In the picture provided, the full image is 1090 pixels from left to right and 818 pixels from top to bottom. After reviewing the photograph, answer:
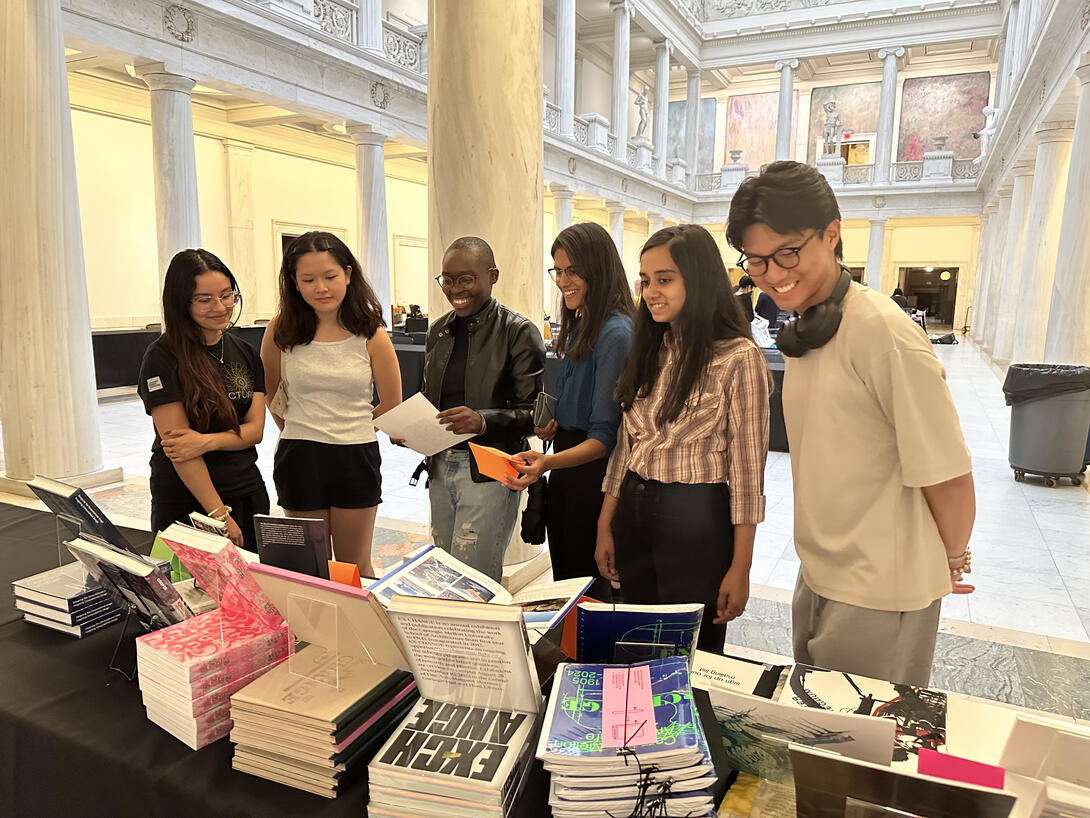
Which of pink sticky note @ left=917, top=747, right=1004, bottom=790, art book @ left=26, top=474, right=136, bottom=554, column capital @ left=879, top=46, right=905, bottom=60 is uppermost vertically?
column capital @ left=879, top=46, right=905, bottom=60

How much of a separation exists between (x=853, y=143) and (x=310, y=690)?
35.5 m

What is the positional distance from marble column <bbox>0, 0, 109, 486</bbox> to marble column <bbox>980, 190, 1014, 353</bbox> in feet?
63.7

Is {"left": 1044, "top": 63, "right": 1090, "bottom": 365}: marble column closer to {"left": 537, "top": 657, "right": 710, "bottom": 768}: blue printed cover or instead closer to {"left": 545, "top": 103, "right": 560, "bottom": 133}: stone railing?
{"left": 537, "top": 657, "right": 710, "bottom": 768}: blue printed cover

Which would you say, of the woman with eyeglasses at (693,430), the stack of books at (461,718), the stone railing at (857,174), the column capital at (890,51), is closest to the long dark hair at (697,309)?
the woman with eyeglasses at (693,430)

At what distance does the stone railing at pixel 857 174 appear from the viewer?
27750 mm

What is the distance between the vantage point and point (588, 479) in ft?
8.23

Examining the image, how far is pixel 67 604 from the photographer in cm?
186

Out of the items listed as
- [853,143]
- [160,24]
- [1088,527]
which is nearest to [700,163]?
[853,143]

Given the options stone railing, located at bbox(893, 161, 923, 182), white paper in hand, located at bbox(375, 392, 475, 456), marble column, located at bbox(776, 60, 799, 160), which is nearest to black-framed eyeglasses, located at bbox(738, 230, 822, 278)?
white paper in hand, located at bbox(375, 392, 475, 456)

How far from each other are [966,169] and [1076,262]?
71.3 feet

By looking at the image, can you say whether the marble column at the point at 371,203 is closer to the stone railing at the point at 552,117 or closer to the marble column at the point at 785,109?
the stone railing at the point at 552,117

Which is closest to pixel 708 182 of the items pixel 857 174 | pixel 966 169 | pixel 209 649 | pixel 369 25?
pixel 857 174

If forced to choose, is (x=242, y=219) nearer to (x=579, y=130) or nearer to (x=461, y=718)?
(x=579, y=130)

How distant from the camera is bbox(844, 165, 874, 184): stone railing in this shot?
27.8 metres
